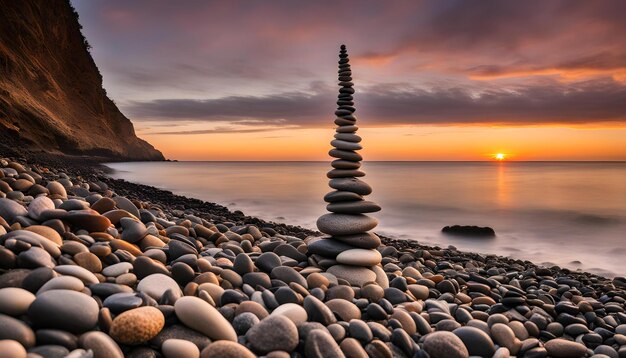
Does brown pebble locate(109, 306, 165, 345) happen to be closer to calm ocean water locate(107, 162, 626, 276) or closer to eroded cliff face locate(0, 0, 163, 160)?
calm ocean water locate(107, 162, 626, 276)

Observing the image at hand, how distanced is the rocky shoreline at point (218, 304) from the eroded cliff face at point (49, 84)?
20.1 m

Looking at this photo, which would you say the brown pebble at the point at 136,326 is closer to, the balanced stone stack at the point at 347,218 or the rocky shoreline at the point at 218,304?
the rocky shoreline at the point at 218,304

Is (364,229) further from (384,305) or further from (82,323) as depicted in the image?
(82,323)

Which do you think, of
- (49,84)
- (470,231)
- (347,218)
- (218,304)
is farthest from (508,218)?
(49,84)

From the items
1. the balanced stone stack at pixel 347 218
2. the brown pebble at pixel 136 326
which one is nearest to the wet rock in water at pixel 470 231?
the balanced stone stack at pixel 347 218

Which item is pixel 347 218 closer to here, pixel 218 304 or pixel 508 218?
pixel 218 304

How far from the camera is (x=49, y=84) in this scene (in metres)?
36.2

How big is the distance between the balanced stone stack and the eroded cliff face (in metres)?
20.7

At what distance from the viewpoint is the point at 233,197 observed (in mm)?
26828

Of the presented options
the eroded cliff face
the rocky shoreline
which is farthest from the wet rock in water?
the eroded cliff face

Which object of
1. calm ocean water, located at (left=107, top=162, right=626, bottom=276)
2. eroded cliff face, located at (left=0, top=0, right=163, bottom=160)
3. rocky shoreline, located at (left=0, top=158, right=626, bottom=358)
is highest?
eroded cliff face, located at (left=0, top=0, right=163, bottom=160)

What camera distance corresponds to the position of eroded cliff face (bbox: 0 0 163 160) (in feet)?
95.8

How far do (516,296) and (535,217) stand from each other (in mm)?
16173

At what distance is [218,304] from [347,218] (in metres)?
2.44
